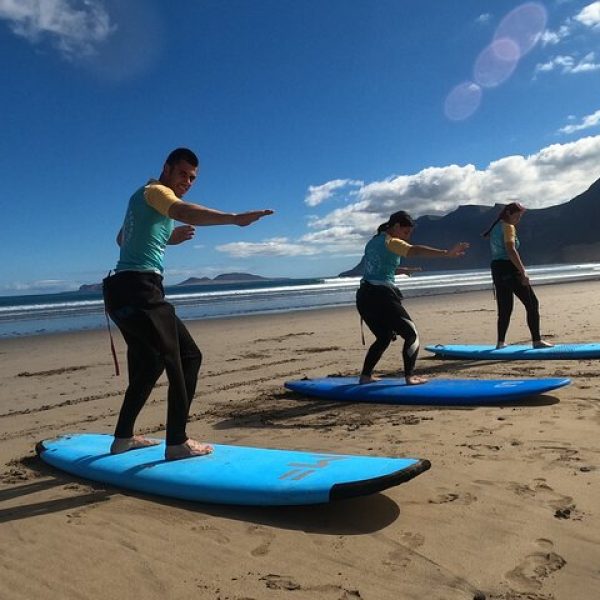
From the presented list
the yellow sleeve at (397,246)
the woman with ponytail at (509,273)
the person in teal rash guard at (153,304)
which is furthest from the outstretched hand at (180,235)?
the woman with ponytail at (509,273)

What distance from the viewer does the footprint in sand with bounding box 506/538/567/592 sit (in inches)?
80.4

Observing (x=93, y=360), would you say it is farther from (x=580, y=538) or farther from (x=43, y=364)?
(x=580, y=538)

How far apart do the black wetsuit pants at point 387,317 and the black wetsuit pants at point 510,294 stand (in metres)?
2.31

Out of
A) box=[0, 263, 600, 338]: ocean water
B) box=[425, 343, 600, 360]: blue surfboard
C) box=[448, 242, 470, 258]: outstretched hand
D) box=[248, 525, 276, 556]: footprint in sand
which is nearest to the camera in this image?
box=[248, 525, 276, 556]: footprint in sand

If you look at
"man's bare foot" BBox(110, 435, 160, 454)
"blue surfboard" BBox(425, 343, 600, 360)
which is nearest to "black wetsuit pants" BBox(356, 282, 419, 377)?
"blue surfboard" BBox(425, 343, 600, 360)

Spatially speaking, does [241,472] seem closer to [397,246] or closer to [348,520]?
[348,520]

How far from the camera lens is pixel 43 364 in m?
9.71

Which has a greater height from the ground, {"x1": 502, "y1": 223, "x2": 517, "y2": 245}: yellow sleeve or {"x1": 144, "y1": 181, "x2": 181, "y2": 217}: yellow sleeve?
{"x1": 144, "y1": 181, "x2": 181, "y2": 217}: yellow sleeve

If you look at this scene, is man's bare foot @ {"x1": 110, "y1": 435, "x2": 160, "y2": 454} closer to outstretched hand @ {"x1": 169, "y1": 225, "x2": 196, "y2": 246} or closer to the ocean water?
outstretched hand @ {"x1": 169, "y1": 225, "x2": 196, "y2": 246}

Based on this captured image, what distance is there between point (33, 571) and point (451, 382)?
4085 mm

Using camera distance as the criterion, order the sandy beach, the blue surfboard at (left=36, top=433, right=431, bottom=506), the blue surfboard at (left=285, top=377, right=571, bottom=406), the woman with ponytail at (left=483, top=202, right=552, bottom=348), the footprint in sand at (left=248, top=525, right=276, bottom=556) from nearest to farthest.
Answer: the sandy beach → the footprint in sand at (left=248, top=525, right=276, bottom=556) → the blue surfboard at (left=36, top=433, right=431, bottom=506) → the blue surfboard at (left=285, top=377, right=571, bottom=406) → the woman with ponytail at (left=483, top=202, right=552, bottom=348)

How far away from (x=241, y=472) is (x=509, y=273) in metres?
5.37

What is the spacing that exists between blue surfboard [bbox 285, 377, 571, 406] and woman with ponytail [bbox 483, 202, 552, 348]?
7.49ft

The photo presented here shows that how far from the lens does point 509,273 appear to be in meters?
7.28
